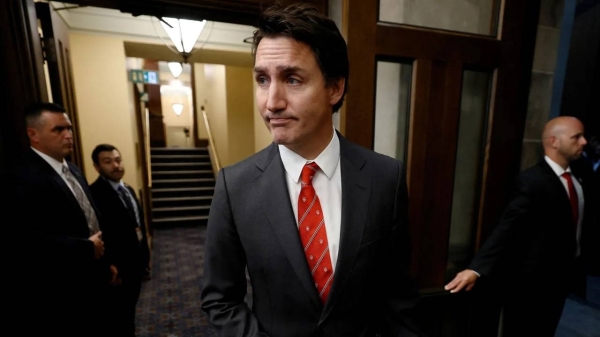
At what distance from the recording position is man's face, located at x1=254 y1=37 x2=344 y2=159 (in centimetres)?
77

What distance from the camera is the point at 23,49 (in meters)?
1.54

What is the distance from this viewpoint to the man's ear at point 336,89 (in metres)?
0.87

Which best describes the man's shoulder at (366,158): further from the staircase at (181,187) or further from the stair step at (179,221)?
the staircase at (181,187)

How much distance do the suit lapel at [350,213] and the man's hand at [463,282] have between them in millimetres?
1006

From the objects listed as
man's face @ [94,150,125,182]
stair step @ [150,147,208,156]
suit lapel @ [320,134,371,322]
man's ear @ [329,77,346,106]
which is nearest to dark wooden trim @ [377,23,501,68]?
man's ear @ [329,77,346,106]

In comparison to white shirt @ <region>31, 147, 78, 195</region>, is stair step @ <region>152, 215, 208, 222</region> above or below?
below

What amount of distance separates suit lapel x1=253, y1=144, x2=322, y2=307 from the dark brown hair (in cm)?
30

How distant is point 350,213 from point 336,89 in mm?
373

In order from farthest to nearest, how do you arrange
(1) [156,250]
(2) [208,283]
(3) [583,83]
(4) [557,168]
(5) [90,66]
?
1. (1) [156,250]
2. (5) [90,66]
3. (3) [583,83]
4. (4) [557,168]
5. (2) [208,283]

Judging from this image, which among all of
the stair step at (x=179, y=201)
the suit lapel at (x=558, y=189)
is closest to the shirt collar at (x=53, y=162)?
the suit lapel at (x=558, y=189)

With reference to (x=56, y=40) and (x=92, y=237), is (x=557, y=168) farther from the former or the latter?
(x=56, y=40)

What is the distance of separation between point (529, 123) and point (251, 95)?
663cm

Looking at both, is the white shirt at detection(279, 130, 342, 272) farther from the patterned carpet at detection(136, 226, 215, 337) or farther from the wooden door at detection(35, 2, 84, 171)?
the patterned carpet at detection(136, 226, 215, 337)

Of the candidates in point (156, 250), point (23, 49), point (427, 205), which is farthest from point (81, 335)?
point (156, 250)
